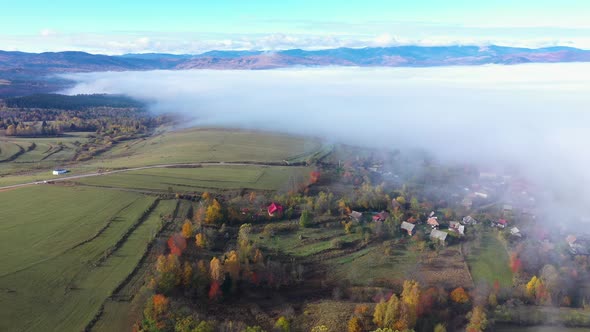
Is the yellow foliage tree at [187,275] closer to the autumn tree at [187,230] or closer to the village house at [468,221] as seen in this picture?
the autumn tree at [187,230]

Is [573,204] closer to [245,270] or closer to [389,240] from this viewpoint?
[389,240]

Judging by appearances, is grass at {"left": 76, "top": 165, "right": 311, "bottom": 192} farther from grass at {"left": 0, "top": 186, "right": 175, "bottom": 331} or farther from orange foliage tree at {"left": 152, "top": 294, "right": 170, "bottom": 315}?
orange foliage tree at {"left": 152, "top": 294, "right": 170, "bottom": 315}

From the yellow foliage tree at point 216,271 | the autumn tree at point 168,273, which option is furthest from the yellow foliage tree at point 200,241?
the autumn tree at point 168,273

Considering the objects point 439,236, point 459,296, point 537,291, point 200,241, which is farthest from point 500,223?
point 200,241

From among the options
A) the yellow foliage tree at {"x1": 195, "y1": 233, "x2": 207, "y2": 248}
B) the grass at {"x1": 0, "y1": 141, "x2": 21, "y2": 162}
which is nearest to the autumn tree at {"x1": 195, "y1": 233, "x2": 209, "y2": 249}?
the yellow foliage tree at {"x1": 195, "y1": 233, "x2": 207, "y2": 248}

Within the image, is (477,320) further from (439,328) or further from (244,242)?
(244,242)

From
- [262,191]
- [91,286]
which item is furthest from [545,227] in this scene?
[91,286]
